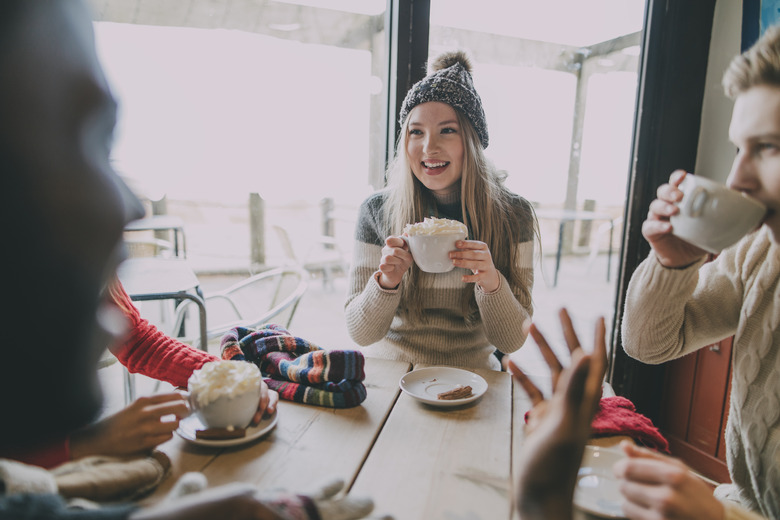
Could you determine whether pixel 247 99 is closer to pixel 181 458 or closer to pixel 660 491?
pixel 181 458

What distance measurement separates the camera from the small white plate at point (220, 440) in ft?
2.72

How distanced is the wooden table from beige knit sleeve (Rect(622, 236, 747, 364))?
350 mm

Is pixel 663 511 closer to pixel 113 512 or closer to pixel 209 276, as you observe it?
pixel 113 512

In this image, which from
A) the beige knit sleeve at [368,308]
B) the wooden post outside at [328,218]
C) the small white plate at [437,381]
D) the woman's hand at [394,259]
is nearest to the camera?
the small white plate at [437,381]

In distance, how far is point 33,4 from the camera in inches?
25.3

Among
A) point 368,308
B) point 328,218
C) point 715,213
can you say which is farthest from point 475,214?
point 328,218

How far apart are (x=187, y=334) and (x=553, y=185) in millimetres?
2195

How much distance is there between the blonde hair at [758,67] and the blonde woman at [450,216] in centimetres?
80

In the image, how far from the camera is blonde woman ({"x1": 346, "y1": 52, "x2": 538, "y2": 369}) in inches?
62.1

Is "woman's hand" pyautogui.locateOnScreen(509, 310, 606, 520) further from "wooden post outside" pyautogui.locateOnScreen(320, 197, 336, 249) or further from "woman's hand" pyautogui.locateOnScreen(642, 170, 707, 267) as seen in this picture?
"wooden post outside" pyautogui.locateOnScreen(320, 197, 336, 249)

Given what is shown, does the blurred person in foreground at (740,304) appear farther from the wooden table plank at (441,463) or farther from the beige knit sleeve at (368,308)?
the beige knit sleeve at (368,308)

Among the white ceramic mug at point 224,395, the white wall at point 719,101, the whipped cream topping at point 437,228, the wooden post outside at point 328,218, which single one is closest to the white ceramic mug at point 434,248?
the whipped cream topping at point 437,228

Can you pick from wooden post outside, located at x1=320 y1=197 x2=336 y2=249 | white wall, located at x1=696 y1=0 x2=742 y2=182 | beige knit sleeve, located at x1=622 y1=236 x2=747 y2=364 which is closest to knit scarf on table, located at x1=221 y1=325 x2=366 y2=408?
beige knit sleeve, located at x1=622 y1=236 x2=747 y2=364

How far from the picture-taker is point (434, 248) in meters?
1.24
